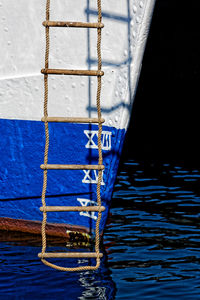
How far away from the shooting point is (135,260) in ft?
23.5

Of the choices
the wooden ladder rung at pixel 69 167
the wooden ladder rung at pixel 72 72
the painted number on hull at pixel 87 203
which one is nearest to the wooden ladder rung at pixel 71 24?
the wooden ladder rung at pixel 72 72

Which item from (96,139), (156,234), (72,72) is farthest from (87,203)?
(72,72)

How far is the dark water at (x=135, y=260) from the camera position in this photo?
6.24 m

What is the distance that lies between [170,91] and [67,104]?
20.2 metres

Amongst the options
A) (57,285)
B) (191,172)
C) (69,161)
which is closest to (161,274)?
(57,285)

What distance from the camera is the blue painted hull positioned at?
7.19 m

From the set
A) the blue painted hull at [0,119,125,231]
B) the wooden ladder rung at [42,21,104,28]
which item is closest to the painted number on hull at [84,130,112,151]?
the blue painted hull at [0,119,125,231]

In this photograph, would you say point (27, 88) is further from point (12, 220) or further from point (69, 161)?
point (12, 220)

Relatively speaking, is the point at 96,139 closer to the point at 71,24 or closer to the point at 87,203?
the point at 87,203

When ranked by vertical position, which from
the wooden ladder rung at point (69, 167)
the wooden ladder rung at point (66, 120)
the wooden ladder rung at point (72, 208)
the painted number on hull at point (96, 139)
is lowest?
the wooden ladder rung at point (72, 208)

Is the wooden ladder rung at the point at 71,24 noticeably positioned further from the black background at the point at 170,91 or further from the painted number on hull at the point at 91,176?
the black background at the point at 170,91

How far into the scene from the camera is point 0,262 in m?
7.00

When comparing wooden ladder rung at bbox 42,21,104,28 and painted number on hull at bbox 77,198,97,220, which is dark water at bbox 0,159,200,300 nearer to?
painted number on hull at bbox 77,198,97,220

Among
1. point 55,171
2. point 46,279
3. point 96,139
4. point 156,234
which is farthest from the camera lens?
point 156,234
